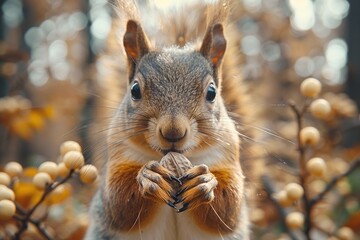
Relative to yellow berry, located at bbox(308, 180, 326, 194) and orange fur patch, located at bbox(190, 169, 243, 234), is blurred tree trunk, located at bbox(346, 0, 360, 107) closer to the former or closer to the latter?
yellow berry, located at bbox(308, 180, 326, 194)

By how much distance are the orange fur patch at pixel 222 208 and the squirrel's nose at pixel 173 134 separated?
178 millimetres

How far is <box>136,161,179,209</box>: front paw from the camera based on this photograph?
88 centimetres

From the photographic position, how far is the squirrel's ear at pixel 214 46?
1.17 metres

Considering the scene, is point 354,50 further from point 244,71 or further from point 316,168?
point 316,168

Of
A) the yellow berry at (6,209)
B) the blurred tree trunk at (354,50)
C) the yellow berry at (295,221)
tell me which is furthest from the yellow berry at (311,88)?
the blurred tree trunk at (354,50)

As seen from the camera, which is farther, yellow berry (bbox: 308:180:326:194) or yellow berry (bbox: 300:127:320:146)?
yellow berry (bbox: 308:180:326:194)

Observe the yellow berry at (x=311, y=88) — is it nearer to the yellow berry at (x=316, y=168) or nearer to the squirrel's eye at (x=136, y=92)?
the yellow berry at (x=316, y=168)

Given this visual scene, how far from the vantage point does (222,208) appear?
1071mm

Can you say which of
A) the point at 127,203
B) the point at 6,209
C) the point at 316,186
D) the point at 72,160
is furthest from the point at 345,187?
the point at 6,209

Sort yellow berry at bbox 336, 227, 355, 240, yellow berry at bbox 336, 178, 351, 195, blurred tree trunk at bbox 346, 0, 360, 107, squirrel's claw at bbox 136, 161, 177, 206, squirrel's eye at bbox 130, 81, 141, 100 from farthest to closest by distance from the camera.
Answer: blurred tree trunk at bbox 346, 0, 360, 107, yellow berry at bbox 336, 178, 351, 195, yellow berry at bbox 336, 227, 355, 240, squirrel's eye at bbox 130, 81, 141, 100, squirrel's claw at bbox 136, 161, 177, 206

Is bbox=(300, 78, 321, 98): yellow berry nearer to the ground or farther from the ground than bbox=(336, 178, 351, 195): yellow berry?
farther from the ground

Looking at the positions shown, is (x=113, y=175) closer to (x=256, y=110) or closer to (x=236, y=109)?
(x=236, y=109)

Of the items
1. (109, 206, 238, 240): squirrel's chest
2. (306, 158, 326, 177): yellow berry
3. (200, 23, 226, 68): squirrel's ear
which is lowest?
(109, 206, 238, 240): squirrel's chest

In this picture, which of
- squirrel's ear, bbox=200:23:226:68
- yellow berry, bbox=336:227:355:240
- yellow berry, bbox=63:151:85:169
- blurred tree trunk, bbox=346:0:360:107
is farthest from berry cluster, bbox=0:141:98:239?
blurred tree trunk, bbox=346:0:360:107
